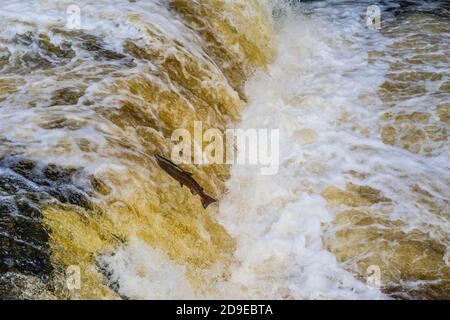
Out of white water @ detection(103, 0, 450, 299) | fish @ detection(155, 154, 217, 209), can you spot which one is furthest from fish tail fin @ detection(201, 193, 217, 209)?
white water @ detection(103, 0, 450, 299)

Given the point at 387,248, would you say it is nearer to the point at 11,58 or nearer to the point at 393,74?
the point at 393,74

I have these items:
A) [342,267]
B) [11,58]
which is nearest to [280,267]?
[342,267]

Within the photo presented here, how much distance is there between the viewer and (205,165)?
4648 millimetres

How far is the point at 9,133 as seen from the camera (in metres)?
3.68

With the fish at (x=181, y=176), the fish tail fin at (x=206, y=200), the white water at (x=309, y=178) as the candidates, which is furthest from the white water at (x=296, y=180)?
the fish at (x=181, y=176)

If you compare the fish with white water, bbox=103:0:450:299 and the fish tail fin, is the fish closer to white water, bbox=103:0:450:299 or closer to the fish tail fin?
the fish tail fin

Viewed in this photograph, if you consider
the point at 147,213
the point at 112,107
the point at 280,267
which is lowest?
the point at 280,267

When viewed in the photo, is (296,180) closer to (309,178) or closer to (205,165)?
(309,178)

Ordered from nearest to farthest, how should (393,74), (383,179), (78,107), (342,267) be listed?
1. (342,267)
2. (78,107)
3. (383,179)
4. (393,74)

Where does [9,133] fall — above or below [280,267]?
above

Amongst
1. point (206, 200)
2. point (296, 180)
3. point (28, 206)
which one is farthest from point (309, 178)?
point (28, 206)

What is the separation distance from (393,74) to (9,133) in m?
5.83

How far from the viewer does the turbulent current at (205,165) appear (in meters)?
3.17

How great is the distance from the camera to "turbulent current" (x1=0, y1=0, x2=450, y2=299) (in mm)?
3168
